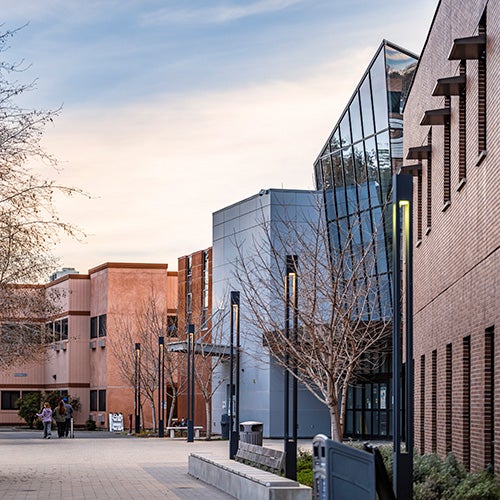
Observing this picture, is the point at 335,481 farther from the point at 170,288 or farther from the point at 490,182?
the point at 170,288

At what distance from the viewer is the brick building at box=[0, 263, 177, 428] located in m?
73.9

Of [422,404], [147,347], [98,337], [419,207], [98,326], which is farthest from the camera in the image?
[98,326]

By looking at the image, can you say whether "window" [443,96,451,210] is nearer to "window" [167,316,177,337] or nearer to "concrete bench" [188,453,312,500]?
"concrete bench" [188,453,312,500]

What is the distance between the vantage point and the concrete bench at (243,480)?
1742 cm

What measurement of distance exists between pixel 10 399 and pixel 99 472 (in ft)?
187

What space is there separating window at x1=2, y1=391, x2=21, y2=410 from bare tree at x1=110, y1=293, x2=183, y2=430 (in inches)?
490

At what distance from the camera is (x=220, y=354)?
58.2 m

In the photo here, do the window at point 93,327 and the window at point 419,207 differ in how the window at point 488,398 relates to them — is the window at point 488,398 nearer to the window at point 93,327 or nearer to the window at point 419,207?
the window at point 419,207

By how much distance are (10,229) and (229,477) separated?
5894mm

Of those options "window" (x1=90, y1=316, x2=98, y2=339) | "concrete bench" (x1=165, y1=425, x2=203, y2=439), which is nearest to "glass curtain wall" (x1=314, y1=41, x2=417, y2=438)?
"concrete bench" (x1=165, y1=425, x2=203, y2=439)

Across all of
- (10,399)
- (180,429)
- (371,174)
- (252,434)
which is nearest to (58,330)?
(10,399)

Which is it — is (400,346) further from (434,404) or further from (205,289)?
(205,289)

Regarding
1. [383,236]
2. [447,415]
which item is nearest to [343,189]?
[383,236]

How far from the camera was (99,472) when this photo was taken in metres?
28.5
